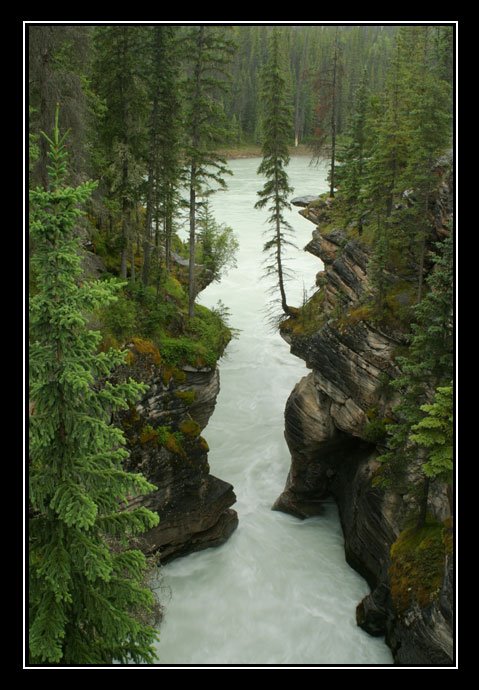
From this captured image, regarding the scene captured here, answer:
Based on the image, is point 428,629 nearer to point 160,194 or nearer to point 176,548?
point 176,548

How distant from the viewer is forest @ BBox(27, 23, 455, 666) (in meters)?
8.05

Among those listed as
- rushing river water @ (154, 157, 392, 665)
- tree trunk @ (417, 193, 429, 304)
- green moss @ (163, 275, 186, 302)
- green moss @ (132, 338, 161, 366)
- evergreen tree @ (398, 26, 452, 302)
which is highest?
evergreen tree @ (398, 26, 452, 302)

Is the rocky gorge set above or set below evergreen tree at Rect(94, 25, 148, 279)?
below

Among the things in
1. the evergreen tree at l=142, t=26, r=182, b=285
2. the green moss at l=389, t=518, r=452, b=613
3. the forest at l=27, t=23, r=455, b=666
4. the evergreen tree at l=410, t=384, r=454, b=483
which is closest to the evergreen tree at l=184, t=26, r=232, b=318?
the forest at l=27, t=23, r=455, b=666

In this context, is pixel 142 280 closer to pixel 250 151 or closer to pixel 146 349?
pixel 146 349

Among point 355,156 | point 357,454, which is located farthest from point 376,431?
point 355,156

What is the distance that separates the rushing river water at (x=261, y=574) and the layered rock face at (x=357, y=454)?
3.10ft

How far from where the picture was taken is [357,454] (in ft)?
75.3

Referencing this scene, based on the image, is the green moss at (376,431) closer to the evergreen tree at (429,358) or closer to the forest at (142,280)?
the forest at (142,280)

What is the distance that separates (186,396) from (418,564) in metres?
9.90

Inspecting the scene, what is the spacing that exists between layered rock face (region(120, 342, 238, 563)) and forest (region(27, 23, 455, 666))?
18 centimetres

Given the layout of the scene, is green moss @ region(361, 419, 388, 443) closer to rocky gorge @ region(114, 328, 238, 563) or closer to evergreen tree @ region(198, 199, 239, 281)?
rocky gorge @ region(114, 328, 238, 563)

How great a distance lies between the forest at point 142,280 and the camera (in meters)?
8.05

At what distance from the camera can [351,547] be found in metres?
21.9
